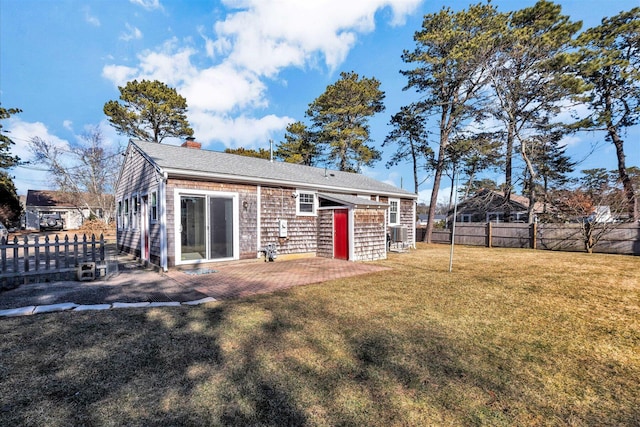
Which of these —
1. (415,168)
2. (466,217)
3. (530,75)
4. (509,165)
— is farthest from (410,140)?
(466,217)

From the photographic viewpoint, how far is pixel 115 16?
35.9ft

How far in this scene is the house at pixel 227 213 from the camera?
8.21m

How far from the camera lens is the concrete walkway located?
15.6 ft

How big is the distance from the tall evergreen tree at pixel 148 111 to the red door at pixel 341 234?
2197 cm

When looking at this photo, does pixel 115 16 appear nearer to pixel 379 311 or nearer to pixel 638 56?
pixel 379 311

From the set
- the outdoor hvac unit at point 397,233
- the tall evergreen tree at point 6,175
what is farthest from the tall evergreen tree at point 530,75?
the tall evergreen tree at point 6,175

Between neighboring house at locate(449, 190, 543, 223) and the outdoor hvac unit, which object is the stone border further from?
neighboring house at locate(449, 190, 543, 223)

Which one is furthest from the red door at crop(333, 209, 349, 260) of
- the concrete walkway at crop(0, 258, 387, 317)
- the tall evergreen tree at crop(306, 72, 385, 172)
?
the tall evergreen tree at crop(306, 72, 385, 172)

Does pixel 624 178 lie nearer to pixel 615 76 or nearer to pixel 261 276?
pixel 615 76

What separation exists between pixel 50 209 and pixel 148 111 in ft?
63.8

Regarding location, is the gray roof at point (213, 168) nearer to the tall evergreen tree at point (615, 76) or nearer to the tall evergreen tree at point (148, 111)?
the tall evergreen tree at point (615, 76)

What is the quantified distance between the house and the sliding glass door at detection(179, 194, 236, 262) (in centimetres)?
3

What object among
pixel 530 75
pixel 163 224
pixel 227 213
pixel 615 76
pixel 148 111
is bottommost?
pixel 163 224

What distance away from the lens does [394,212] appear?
49.9ft
